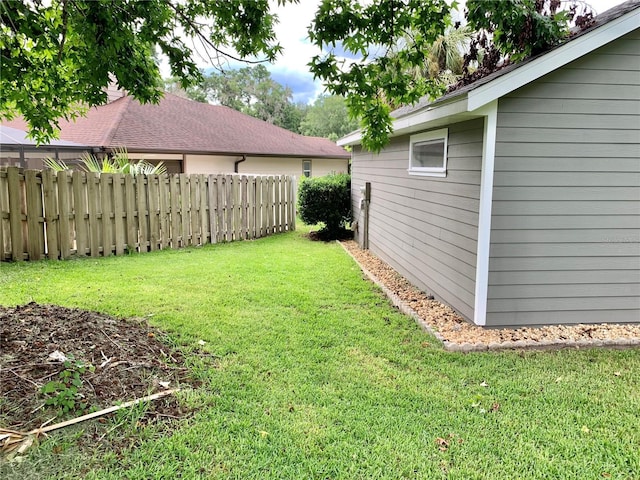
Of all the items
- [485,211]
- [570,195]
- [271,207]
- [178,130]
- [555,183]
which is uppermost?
[178,130]

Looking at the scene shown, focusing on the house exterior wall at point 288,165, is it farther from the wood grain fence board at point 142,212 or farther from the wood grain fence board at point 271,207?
the wood grain fence board at point 142,212

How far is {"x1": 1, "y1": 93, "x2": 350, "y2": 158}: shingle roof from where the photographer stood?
49.5 feet

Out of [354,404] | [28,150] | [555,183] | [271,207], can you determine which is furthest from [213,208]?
[354,404]

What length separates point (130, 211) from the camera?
8.34 meters

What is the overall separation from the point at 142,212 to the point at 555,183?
718 centimetres

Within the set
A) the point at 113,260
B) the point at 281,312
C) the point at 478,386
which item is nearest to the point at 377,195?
the point at 281,312

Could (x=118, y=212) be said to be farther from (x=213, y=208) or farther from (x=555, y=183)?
(x=555, y=183)

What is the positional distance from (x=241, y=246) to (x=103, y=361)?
21.2ft

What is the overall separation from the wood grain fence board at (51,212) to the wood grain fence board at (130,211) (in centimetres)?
119

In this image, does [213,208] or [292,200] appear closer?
[213,208]

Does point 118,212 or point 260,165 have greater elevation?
A: point 260,165

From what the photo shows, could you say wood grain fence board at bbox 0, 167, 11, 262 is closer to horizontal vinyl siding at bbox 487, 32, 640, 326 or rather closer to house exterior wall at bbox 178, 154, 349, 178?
horizontal vinyl siding at bbox 487, 32, 640, 326

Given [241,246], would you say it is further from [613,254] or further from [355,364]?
[613,254]

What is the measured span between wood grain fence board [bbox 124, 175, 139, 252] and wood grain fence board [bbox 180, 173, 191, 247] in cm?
99
